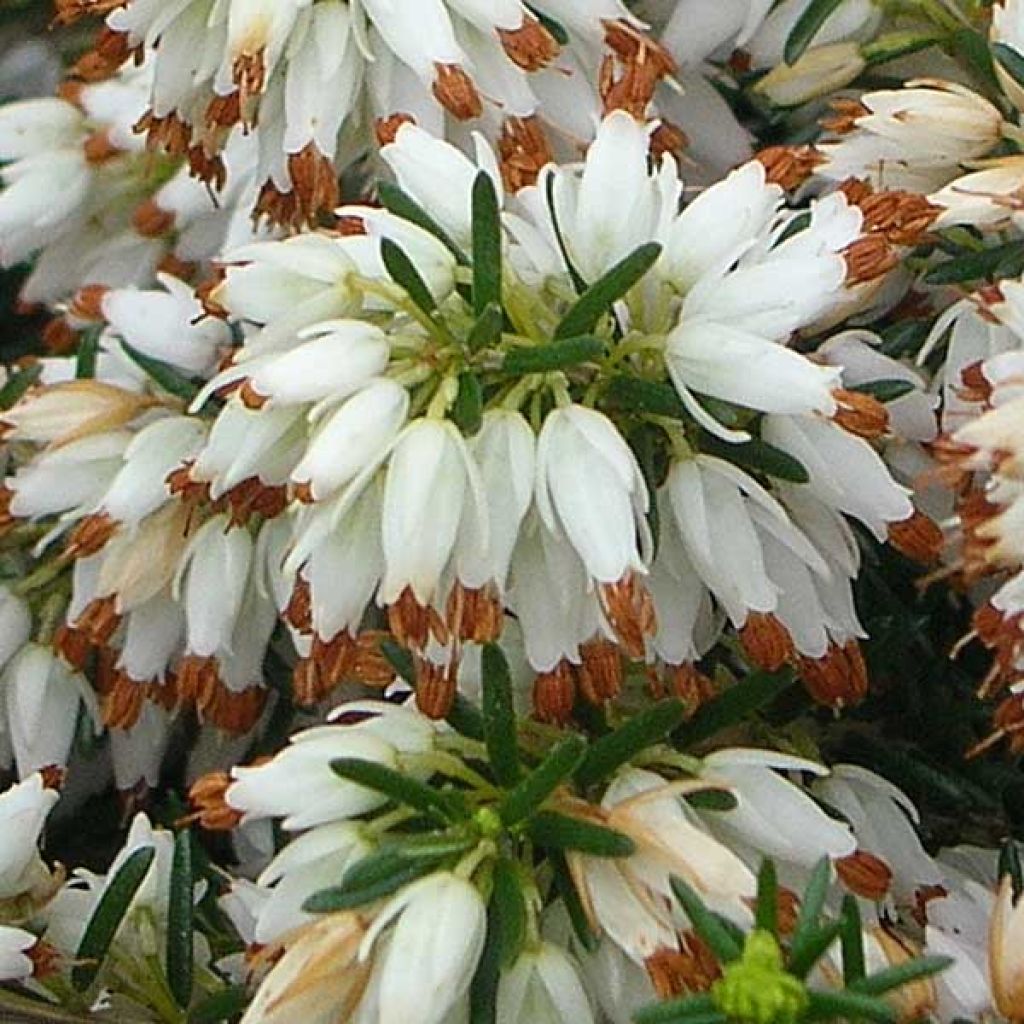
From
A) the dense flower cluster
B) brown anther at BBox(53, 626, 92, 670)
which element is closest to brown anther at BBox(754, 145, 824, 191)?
the dense flower cluster

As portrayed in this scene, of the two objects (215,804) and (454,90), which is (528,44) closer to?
(454,90)

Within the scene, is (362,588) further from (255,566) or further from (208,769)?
(208,769)

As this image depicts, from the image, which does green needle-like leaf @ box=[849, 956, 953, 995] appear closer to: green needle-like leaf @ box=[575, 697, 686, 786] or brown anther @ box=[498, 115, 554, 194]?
green needle-like leaf @ box=[575, 697, 686, 786]

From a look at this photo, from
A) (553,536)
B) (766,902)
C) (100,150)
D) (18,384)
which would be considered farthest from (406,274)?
(100,150)

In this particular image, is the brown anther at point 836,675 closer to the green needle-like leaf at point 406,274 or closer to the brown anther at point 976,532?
the brown anther at point 976,532

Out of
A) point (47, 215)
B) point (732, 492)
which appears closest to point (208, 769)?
point (47, 215)

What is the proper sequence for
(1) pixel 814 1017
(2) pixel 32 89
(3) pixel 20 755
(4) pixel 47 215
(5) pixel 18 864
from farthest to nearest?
1. (2) pixel 32 89
2. (4) pixel 47 215
3. (3) pixel 20 755
4. (5) pixel 18 864
5. (1) pixel 814 1017

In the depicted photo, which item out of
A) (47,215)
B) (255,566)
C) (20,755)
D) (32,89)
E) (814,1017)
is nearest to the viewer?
(814,1017)

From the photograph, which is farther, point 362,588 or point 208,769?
point 208,769
